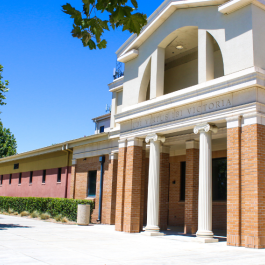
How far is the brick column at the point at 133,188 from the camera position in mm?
15047

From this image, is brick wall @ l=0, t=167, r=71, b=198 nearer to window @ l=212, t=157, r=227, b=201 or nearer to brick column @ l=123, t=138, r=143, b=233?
brick column @ l=123, t=138, r=143, b=233

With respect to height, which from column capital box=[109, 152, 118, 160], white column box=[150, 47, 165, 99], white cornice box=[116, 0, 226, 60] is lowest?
column capital box=[109, 152, 118, 160]

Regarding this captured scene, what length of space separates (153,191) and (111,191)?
5.74m

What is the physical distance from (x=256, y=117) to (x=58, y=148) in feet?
60.0

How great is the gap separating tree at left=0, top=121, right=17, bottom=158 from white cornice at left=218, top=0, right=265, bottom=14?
172ft

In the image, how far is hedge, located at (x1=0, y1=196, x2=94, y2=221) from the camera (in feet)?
68.0

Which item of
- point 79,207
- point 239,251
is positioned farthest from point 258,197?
point 79,207

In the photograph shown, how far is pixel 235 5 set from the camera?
11.6 metres

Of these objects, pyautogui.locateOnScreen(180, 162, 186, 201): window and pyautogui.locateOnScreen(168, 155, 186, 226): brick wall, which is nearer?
pyautogui.locateOnScreen(168, 155, 186, 226): brick wall

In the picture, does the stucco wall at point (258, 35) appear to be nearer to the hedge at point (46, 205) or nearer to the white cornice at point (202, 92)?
the white cornice at point (202, 92)

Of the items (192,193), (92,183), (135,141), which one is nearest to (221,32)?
(135,141)

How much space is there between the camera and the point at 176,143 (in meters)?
17.0

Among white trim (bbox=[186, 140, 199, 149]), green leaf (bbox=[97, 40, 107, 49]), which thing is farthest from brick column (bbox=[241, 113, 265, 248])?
green leaf (bbox=[97, 40, 107, 49])

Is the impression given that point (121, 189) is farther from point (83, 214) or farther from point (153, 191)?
point (83, 214)
